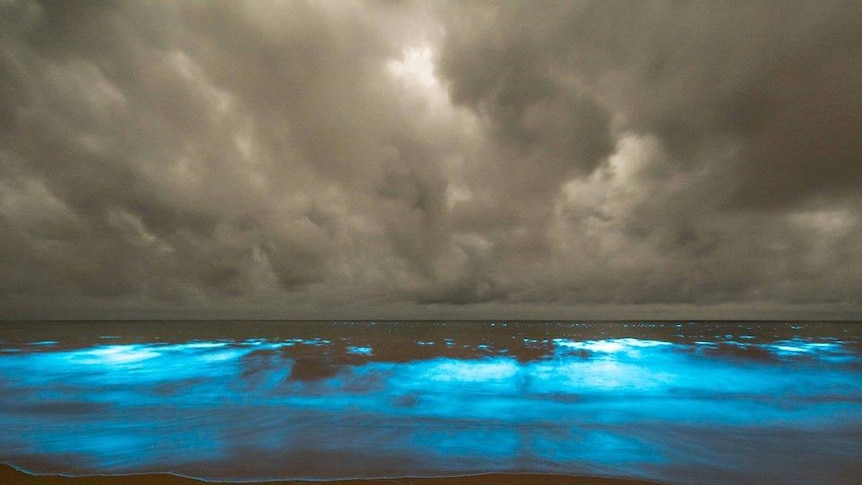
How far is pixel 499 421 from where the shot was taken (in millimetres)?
9414

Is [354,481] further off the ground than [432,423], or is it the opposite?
[354,481]

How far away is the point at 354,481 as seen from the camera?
5559 mm

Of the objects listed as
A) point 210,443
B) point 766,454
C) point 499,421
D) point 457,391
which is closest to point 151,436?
point 210,443

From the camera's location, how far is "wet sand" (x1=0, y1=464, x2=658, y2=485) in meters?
5.50

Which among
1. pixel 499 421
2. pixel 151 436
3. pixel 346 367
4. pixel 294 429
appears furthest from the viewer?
pixel 346 367

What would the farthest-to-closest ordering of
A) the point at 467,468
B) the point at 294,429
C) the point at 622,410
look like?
the point at 622,410 < the point at 294,429 < the point at 467,468

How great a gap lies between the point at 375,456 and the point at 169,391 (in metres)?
10.9

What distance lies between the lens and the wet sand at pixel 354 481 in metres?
5.50

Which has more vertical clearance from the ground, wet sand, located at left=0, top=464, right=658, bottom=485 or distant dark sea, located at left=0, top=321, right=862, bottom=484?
wet sand, located at left=0, top=464, right=658, bottom=485

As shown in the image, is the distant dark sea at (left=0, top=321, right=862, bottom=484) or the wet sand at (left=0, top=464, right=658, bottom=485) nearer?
the wet sand at (left=0, top=464, right=658, bottom=485)

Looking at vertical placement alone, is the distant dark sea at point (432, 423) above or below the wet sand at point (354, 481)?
below

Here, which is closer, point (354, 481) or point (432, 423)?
point (354, 481)

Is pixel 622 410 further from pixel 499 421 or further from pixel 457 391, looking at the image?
pixel 457 391

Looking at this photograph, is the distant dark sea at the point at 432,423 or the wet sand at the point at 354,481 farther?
the distant dark sea at the point at 432,423
